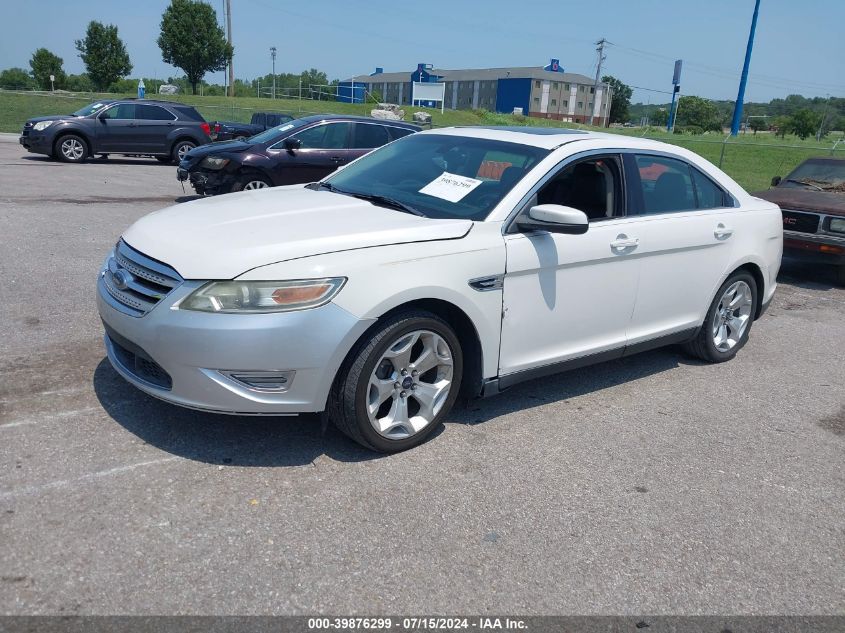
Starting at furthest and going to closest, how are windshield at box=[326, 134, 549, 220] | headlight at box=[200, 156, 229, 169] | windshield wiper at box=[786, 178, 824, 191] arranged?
headlight at box=[200, 156, 229, 169]
windshield wiper at box=[786, 178, 824, 191]
windshield at box=[326, 134, 549, 220]

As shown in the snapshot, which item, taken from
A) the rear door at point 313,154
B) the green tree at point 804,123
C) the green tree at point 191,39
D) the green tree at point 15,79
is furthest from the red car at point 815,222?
the green tree at point 15,79

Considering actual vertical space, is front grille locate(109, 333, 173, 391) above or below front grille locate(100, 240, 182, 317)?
below

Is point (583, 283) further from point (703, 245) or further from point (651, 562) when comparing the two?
point (651, 562)

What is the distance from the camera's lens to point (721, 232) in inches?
213

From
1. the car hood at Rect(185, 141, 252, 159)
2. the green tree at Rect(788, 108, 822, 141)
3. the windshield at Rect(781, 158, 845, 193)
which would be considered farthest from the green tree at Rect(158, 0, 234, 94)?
the windshield at Rect(781, 158, 845, 193)

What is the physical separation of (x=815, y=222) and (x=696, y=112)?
4027 inches

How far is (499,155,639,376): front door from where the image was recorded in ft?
13.8

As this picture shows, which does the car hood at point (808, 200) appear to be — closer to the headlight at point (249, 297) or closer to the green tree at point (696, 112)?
the headlight at point (249, 297)

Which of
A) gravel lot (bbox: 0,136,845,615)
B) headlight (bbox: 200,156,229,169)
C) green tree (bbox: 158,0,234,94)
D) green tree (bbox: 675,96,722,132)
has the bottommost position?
gravel lot (bbox: 0,136,845,615)

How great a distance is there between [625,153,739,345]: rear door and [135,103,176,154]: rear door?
641 inches

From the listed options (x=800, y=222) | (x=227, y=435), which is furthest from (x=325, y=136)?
(x=227, y=435)

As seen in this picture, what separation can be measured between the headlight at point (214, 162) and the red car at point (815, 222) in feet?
26.1

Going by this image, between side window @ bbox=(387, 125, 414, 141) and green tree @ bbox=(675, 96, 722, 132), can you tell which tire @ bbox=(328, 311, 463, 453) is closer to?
side window @ bbox=(387, 125, 414, 141)

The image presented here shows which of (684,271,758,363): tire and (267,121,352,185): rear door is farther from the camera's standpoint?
(267,121,352,185): rear door
